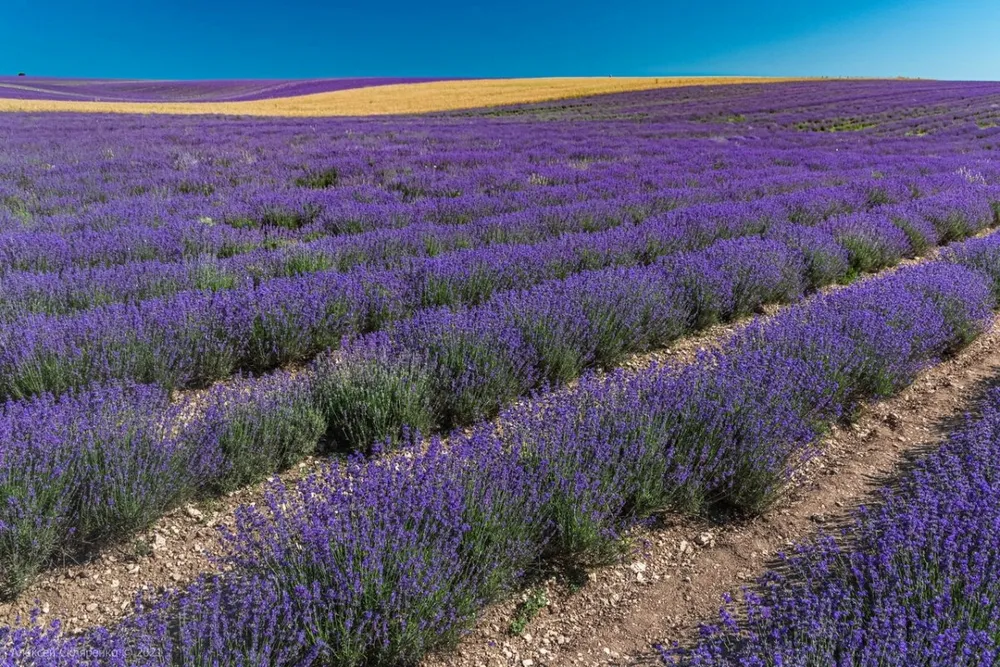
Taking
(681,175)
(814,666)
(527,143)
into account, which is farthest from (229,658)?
(527,143)

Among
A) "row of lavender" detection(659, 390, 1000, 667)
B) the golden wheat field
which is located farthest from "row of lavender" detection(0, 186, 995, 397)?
the golden wheat field

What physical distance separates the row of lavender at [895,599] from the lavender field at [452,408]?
0.6 inches

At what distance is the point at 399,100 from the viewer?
133 feet

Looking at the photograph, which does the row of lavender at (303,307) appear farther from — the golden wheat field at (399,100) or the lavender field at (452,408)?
the golden wheat field at (399,100)

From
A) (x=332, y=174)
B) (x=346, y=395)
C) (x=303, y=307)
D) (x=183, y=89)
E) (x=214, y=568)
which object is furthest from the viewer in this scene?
(x=183, y=89)

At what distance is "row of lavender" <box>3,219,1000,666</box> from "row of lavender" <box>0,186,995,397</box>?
4.65ft

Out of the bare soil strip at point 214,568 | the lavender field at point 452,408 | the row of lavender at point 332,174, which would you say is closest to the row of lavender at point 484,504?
the lavender field at point 452,408

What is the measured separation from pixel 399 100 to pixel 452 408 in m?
41.2

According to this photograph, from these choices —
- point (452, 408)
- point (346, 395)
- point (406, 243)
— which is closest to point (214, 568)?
point (346, 395)

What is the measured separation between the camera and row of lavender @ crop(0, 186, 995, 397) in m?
3.19

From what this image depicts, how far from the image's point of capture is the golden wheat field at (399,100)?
32844mm

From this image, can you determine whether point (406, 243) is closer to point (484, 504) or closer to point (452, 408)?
point (452, 408)

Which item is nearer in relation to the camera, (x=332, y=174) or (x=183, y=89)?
(x=332, y=174)

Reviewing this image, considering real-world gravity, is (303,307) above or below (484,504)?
above
